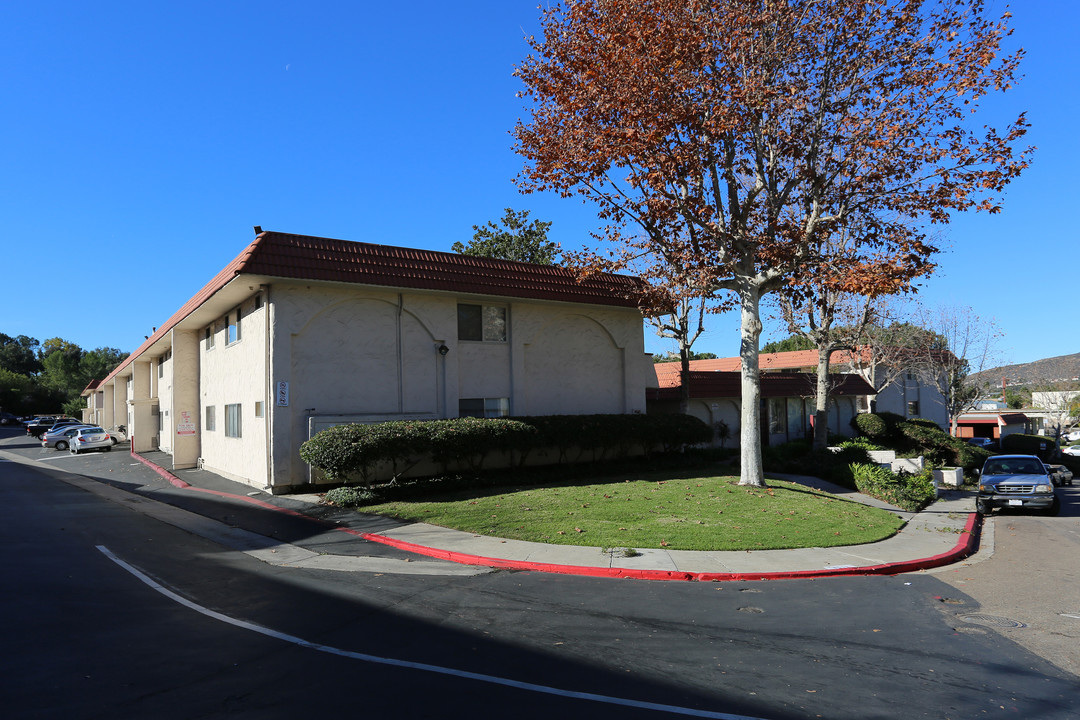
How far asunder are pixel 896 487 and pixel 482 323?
41.9 ft

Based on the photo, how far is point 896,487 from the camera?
18.5 metres

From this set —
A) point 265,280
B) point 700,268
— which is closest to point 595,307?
point 700,268

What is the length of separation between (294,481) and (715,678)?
13.5 meters

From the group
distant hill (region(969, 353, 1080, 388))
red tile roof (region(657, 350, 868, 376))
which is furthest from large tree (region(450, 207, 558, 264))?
distant hill (region(969, 353, 1080, 388))

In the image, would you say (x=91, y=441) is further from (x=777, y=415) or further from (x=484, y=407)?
(x=777, y=415)

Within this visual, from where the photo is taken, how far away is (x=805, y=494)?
56.5 feet

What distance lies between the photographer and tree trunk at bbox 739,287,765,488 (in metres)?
17.5

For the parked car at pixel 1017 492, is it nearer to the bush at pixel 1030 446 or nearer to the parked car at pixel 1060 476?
the parked car at pixel 1060 476

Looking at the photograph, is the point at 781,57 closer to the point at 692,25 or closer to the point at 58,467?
the point at 692,25

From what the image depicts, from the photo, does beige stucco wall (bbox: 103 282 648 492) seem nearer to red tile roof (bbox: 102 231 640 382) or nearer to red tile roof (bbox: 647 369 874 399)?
red tile roof (bbox: 102 231 640 382)

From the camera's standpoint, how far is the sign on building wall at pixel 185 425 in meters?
24.1

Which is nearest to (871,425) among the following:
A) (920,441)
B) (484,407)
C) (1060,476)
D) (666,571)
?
(920,441)

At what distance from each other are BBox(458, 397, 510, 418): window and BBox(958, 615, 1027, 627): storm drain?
1370cm

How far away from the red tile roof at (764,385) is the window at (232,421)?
15.8 m
